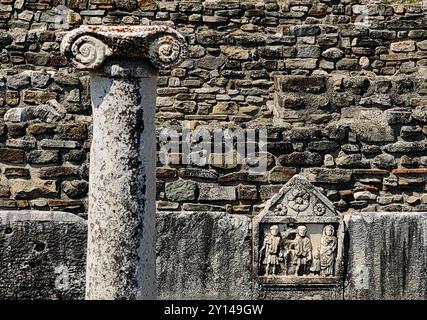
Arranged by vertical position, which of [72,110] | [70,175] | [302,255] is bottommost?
[302,255]

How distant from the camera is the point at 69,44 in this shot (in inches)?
223

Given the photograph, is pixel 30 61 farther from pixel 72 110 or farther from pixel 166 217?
pixel 166 217

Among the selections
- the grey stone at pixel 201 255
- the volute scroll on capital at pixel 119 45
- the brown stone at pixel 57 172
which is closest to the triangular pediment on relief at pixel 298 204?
the grey stone at pixel 201 255

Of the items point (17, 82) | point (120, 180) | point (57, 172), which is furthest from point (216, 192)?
point (120, 180)

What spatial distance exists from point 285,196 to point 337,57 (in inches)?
104

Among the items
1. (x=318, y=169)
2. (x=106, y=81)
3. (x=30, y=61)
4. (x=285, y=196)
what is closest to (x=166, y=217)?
(x=285, y=196)

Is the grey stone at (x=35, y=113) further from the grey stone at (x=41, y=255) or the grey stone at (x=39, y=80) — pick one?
the grey stone at (x=41, y=255)

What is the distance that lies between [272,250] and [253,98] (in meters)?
2.54

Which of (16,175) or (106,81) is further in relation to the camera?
(16,175)

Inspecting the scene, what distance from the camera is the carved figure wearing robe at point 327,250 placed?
7836 millimetres

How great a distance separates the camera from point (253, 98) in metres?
9.98

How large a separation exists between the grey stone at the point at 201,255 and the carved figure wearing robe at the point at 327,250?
60cm

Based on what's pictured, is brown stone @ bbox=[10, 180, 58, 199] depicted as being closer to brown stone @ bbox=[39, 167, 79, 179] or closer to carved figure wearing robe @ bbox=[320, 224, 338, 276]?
brown stone @ bbox=[39, 167, 79, 179]

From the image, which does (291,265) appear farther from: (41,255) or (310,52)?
(310,52)
